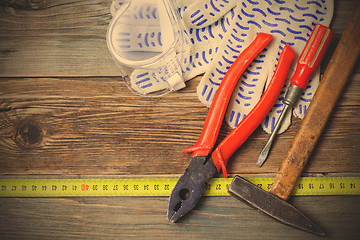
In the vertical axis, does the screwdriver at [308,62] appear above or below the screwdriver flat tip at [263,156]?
above

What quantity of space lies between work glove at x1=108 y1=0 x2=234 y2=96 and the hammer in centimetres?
36

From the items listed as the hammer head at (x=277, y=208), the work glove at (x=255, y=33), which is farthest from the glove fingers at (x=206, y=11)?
the hammer head at (x=277, y=208)

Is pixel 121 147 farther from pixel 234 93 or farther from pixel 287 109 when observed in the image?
pixel 287 109

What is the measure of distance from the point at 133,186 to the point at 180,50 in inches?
18.6

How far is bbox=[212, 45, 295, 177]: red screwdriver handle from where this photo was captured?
0.84 m

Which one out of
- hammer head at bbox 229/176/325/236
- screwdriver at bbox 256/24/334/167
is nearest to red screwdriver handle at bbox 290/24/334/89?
screwdriver at bbox 256/24/334/167

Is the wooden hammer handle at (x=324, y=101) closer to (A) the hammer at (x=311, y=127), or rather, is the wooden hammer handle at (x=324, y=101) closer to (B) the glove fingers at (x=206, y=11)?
(A) the hammer at (x=311, y=127)

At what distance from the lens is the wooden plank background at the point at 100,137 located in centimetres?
91

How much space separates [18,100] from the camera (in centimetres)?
100

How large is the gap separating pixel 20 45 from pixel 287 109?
0.95 m

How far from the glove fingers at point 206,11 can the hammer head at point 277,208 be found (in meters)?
0.56

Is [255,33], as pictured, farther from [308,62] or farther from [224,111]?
[224,111]

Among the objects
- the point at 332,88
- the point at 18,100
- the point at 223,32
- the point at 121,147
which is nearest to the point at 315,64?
the point at 332,88

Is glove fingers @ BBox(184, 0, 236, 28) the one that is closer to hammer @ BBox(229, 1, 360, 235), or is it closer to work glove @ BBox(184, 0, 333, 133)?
work glove @ BBox(184, 0, 333, 133)
